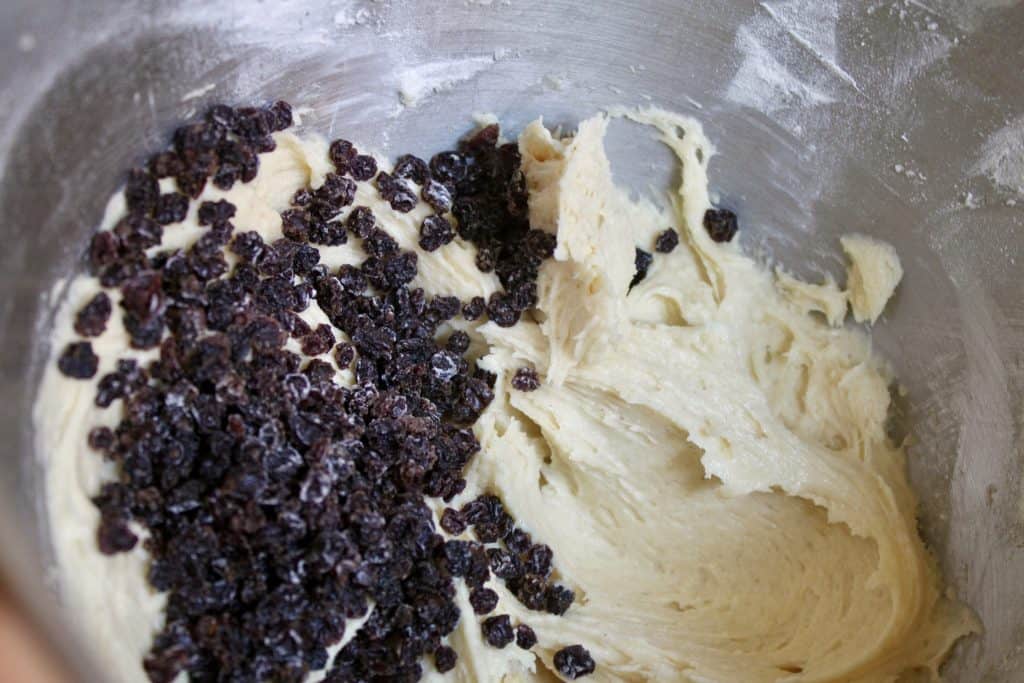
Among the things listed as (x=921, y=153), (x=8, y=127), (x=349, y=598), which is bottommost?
(x=349, y=598)

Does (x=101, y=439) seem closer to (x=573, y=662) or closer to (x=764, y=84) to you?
(x=573, y=662)

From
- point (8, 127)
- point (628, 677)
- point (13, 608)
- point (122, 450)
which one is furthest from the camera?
point (628, 677)

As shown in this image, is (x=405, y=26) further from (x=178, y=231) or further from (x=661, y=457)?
(x=661, y=457)

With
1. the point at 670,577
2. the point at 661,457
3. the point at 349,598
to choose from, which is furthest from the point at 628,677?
the point at 349,598

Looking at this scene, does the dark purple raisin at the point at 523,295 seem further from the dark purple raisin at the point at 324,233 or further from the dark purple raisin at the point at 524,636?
the dark purple raisin at the point at 524,636

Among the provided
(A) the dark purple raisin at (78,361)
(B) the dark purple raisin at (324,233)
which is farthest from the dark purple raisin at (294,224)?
(A) the dark purple raisin at (78,361)

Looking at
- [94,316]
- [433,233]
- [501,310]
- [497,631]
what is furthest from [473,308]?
[94,316]

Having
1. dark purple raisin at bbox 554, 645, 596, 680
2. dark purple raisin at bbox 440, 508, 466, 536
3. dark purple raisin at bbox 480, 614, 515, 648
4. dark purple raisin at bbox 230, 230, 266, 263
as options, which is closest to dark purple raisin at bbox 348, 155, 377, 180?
dark purple raisin at bbox 230, 230, 266, 263
